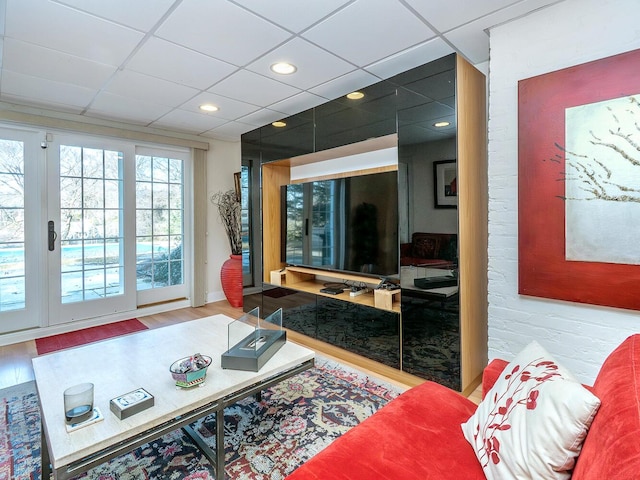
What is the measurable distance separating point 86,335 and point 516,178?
171 inches

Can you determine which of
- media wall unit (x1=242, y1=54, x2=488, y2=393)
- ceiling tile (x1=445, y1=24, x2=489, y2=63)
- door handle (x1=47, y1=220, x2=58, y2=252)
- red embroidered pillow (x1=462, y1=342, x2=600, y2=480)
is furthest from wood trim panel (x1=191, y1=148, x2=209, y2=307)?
red embroidered pillow (x1=462, y1=342, x2=600, y2=480)

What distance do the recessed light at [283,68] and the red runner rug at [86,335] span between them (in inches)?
124

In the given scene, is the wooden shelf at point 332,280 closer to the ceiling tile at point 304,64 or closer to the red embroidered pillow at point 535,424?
the red embroidered pillow at point 535,424

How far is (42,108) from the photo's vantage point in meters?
3.48

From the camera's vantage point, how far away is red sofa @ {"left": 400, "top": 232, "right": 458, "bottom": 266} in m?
2.25

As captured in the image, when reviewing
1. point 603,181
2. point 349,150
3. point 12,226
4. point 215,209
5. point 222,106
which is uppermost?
point 222,106

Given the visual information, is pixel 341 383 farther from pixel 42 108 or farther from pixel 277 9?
→ pixel 42 108

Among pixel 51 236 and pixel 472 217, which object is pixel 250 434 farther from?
pixel 51 236

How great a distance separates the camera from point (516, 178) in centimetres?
207

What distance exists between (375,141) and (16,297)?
3992 mm

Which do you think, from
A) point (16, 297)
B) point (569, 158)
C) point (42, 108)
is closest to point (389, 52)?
point (569, 158)

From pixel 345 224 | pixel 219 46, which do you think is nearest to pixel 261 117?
pixel 219 46

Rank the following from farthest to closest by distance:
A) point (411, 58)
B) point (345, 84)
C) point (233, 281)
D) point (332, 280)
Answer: point (233, 281) < point (332, 280) < point (345, 84) < point (411, 58)

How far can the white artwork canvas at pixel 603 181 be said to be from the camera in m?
1.64
